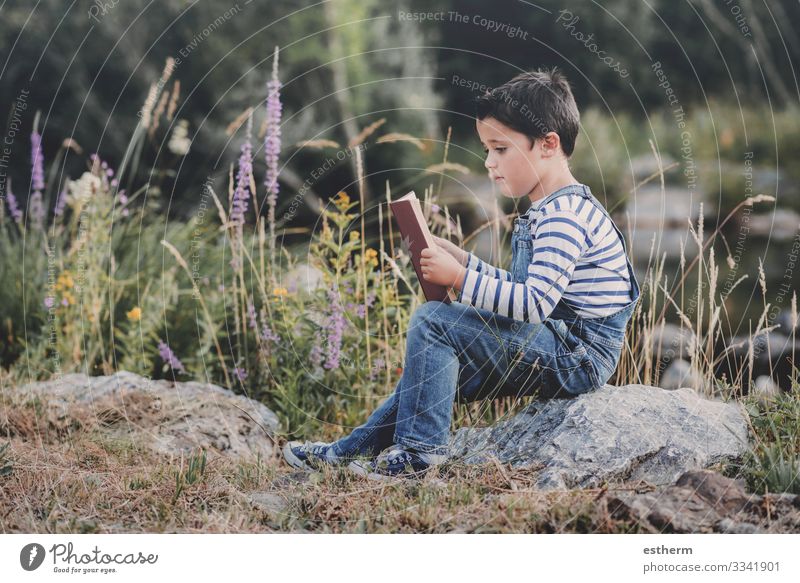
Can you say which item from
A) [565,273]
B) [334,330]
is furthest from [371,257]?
[565,273]

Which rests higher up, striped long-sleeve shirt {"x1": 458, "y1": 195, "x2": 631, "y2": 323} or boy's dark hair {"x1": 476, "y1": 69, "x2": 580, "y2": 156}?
boy's dark hair {"x1": 476, "y1": 69, "x2": 580, "y2": 156}

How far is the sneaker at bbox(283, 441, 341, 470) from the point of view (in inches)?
111

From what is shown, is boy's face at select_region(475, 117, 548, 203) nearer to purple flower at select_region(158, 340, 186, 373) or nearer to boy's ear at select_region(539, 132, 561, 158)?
boy's ear at select_region(539, 132, 561, 158)

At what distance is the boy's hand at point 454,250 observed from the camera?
113 inches

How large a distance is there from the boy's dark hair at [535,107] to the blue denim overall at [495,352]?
0.69 feet

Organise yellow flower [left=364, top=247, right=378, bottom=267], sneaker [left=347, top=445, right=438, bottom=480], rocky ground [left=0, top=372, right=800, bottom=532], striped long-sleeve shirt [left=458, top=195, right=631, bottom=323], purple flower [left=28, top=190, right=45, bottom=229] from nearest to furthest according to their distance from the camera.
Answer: rocky ground [left=0, top=372, right=800, bottom=532] < striped long-sleeve shirt [left=458, top=195, right=631, bottom=323] < sneaker [left=347, top=445, right=438, bottom=480] < yellow flower [left=364, top=247, right=378, bottom=267] < purple flower [left=28, top=190, right=45, bottom=229]

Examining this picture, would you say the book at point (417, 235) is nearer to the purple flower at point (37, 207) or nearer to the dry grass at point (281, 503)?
the dry grass at point (281, 503)

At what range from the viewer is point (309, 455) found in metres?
2.86

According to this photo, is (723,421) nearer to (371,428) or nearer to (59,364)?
(371,428)

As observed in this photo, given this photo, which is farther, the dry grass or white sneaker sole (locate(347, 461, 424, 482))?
white sneaker sole (locate(347, 461, 424, 482))

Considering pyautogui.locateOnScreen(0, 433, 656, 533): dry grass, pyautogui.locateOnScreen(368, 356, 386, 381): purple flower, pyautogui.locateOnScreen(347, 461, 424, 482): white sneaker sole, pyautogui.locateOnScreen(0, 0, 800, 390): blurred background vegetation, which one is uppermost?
pyautogui.locateOnScreen(0, 0, 800, 390): blurred background vegetation

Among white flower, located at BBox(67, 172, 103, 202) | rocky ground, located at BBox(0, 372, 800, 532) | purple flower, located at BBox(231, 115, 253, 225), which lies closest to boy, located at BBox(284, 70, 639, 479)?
rocky ground, located at BBox(0, 372, 800, 532)

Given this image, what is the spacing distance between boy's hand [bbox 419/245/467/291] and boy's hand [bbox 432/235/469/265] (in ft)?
0.81

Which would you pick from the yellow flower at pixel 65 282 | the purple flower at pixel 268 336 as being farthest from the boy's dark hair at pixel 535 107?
the yellow flower at pixel 65 282
